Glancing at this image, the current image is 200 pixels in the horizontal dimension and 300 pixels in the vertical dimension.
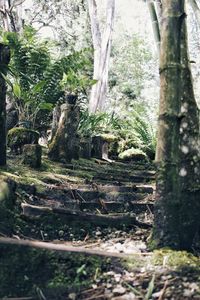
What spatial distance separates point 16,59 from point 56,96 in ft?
2.89

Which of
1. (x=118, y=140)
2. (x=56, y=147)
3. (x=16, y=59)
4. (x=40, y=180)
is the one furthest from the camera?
(x=118, y=140)

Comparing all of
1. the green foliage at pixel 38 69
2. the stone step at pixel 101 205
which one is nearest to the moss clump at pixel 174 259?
the stone step at pixel 101 205

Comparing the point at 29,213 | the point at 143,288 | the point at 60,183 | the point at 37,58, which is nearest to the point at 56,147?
the point at 60,183

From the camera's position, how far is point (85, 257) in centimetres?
227

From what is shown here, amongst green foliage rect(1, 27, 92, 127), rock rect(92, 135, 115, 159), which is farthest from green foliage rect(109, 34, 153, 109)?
green foliage rect(1, 27, 92, 127)

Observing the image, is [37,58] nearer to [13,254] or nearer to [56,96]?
[56,96]

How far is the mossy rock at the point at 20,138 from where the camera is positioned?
18.1 feet

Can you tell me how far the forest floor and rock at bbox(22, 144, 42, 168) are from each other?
1223 mm

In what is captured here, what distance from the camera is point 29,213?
2.95 meters

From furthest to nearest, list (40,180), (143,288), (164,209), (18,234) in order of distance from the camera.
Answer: (40,180), (18,234), (164,209), (143,288)

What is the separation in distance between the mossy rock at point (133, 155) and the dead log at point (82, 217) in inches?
213

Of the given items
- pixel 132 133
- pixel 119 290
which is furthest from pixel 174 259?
pixel 132 133

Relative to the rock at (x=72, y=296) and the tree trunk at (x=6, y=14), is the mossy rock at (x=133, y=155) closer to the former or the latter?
the tree trunk at (x=6, y=14)

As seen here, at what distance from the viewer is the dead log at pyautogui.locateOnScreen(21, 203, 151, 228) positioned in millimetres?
2877
